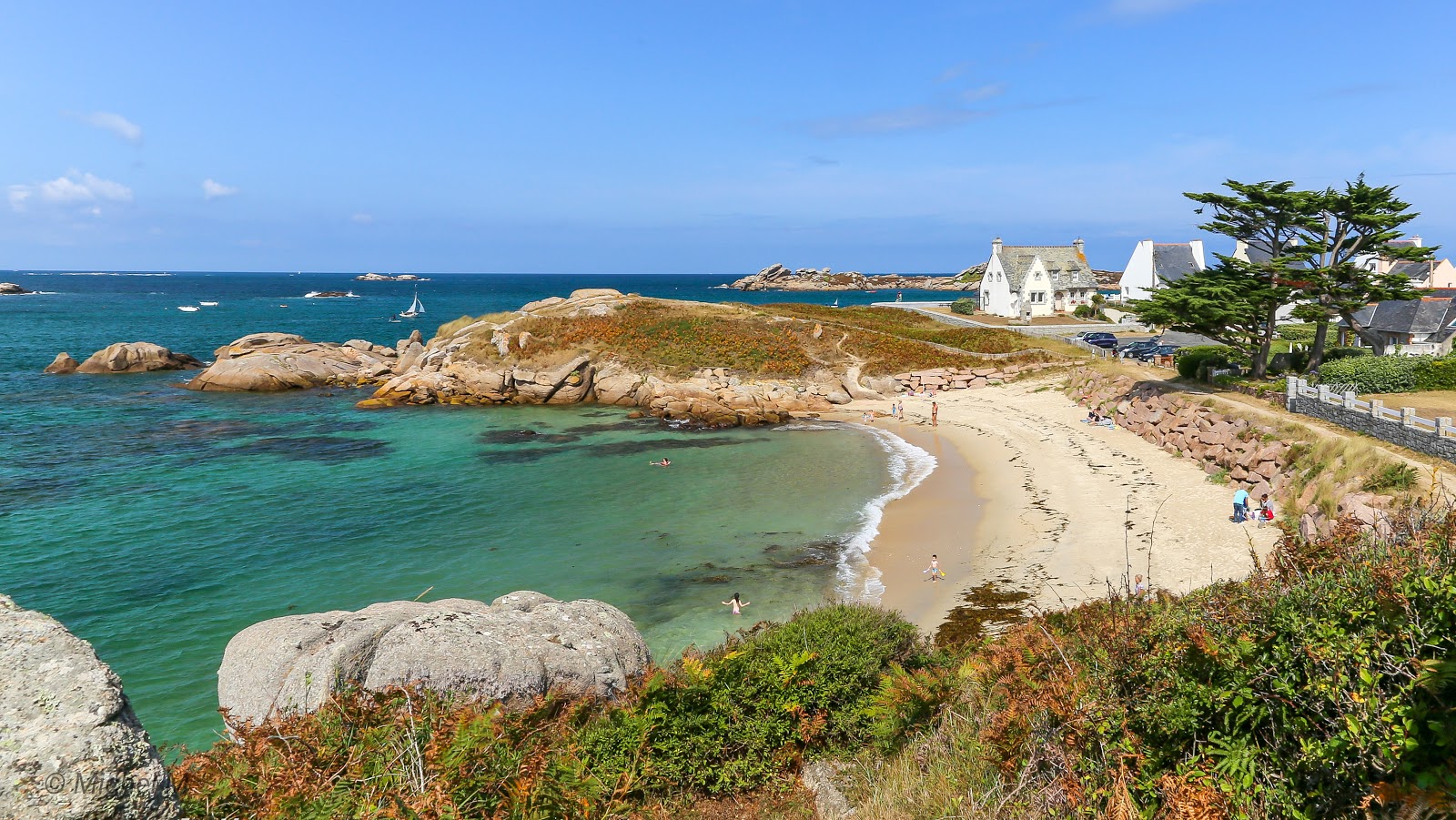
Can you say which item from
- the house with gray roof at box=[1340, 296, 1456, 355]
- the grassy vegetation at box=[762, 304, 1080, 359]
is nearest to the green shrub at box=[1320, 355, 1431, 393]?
the house with gray roof at box=[1340, 296, 1456, 355]

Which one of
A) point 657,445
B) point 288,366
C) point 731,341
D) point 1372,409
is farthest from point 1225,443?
point 288,366

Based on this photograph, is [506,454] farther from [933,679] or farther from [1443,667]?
[1443,667]

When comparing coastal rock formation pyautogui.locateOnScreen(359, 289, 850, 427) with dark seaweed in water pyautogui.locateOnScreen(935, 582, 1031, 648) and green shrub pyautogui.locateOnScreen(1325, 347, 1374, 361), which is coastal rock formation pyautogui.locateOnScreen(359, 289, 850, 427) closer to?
green shrub pyautogui.locateOnScreen(1325, 347, 1374, 361)

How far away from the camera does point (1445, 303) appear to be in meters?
40.2

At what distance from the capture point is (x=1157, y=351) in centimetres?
4978

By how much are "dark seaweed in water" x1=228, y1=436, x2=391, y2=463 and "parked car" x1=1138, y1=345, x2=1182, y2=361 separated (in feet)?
148

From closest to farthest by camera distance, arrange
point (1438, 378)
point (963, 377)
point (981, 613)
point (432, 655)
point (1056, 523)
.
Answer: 1. point (432, 655)
2. point (981, 613)
3. point (1056, 523)
4. point (1438, 378)
5. point (963, 377)

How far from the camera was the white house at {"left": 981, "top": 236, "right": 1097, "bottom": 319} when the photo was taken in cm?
7906

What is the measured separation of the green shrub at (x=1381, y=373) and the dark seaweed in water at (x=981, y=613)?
19.9 m

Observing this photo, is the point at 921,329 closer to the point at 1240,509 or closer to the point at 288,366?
the point at 1240,509

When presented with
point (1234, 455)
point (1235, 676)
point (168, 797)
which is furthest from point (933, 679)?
point (1234, 455)

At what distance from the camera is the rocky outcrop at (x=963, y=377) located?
171ft

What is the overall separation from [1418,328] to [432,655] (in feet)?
165

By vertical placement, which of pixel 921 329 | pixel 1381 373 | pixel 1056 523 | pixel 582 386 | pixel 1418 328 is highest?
pixel 1418 328
